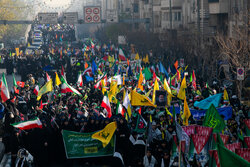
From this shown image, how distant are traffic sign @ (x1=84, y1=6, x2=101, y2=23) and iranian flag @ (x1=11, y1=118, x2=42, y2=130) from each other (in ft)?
129

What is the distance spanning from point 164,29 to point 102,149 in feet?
164

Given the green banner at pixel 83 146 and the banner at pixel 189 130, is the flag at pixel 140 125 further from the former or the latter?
the banner at pixel 189 130

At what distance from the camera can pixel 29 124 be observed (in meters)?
15.4

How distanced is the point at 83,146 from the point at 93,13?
40.4m

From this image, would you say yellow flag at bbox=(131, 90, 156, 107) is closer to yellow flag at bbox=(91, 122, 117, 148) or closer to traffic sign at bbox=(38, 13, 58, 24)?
yellow flag at bbox=(91, 122, 117, 148)

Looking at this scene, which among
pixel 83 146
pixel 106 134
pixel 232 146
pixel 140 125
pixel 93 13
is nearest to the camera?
pixel 232 146

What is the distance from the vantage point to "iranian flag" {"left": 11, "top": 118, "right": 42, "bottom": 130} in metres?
15.2

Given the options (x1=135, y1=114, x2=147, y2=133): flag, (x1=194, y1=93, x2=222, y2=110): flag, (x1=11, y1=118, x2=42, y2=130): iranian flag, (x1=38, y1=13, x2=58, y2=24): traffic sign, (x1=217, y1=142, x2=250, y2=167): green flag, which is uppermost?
(x1=38, y1=13, x2=58, y2=24): traffic sign

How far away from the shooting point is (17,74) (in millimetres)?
44906

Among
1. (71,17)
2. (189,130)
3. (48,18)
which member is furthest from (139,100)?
(48,18)

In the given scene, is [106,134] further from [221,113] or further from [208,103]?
[208,103]

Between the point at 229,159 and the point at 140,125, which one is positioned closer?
the point at 229,159

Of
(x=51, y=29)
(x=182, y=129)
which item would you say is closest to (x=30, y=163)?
(x=182, y=129)

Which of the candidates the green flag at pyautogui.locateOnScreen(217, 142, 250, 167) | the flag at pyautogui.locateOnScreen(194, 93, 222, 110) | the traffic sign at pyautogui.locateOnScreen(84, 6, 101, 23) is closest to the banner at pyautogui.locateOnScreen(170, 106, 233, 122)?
the flag at pyautogui.locateOnScreen(194, 93, 222, 110)
